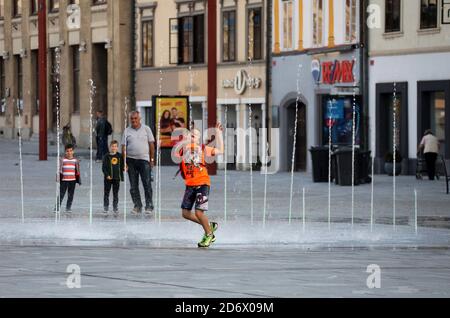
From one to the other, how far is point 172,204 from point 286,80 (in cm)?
2128

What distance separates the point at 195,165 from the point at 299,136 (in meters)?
31.8

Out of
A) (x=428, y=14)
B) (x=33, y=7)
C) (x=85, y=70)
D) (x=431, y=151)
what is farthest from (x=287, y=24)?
(x=33, y=7)

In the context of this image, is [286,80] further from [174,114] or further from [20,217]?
[20,217]

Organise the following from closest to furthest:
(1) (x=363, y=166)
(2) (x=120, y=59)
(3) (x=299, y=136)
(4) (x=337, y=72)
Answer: (1) (x=363, y=166), (4) (x=337, y=72), (3) (x=299, y=136), (2) (x=120, y=59)

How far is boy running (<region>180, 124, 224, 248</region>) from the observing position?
21.2m

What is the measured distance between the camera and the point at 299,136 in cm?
5297

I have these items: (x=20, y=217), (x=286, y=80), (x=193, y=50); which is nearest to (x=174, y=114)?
(x=286, y=80)

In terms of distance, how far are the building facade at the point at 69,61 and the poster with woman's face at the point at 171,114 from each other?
52.2ft

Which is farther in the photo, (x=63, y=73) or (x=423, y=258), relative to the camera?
(x=63, y=73)

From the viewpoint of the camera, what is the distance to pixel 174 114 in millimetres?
47969

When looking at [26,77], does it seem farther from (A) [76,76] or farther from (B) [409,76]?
(B) [409,76]

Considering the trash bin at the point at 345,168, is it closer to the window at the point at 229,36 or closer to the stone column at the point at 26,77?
the window at the point at 229,36

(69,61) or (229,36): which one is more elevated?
(229,36)

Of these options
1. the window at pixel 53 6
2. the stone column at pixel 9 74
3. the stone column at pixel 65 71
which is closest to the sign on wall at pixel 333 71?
the stone column at pixel 65 71
